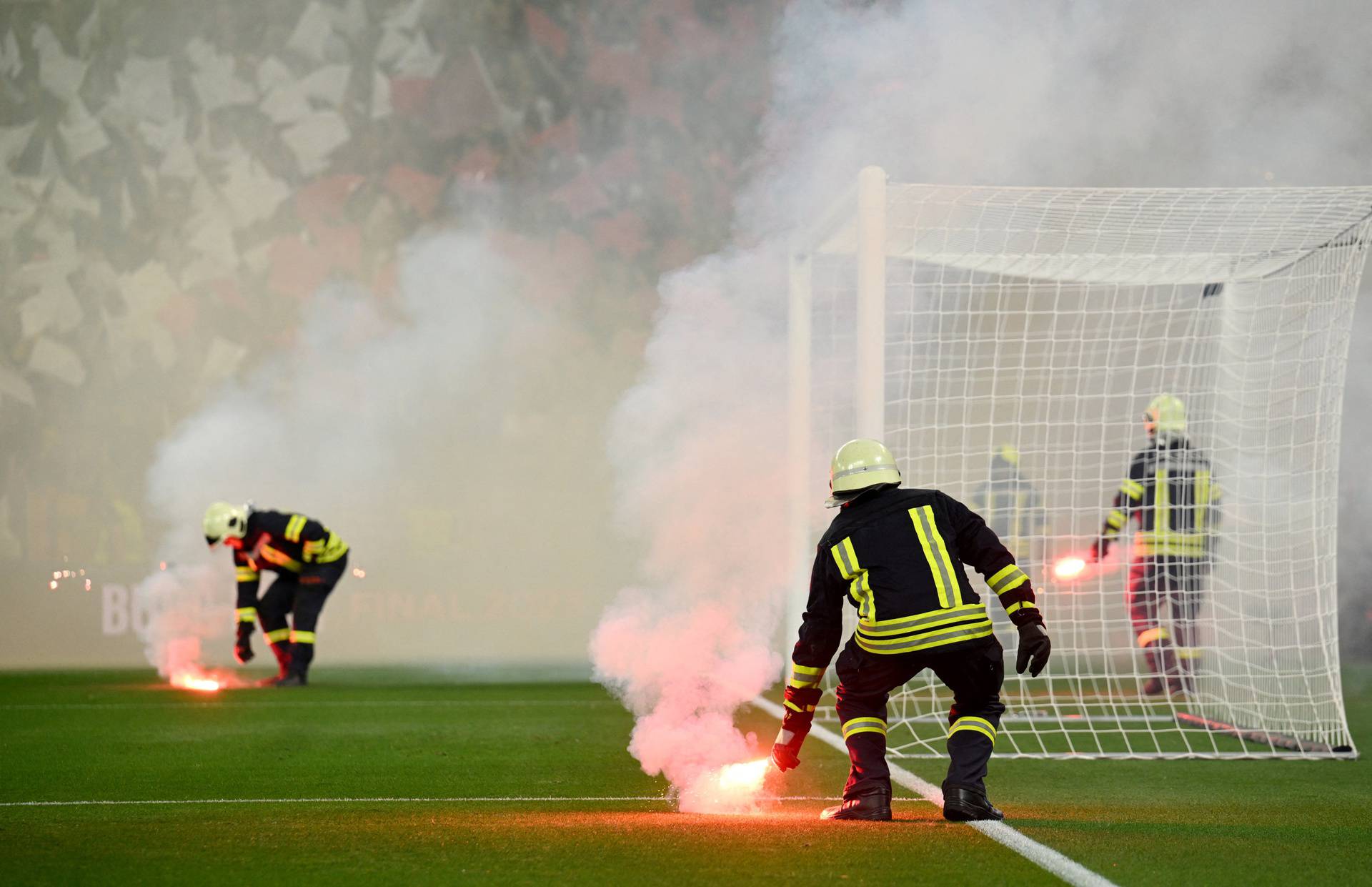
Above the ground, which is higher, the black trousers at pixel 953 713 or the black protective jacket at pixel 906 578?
the black protective jacket at pixel 906 578

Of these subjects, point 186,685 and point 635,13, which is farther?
point 635,13

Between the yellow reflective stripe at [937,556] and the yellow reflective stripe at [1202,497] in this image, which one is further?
the yellow reflective stripe at [1202,497]

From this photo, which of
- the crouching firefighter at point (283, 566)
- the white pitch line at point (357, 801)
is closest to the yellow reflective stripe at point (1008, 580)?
the white pitch line at point (357, 801)

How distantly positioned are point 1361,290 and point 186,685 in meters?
12.1

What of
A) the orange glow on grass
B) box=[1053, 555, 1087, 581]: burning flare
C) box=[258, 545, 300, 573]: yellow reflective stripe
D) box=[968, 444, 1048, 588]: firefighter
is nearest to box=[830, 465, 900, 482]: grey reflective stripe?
box=[1053, 555, 1087, 581]: burning flare

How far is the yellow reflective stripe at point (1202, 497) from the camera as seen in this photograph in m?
9.59

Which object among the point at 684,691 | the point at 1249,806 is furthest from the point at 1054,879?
the point at 684,691

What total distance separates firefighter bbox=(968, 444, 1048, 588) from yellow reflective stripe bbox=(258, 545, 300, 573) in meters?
5.69

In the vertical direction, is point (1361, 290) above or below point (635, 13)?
below

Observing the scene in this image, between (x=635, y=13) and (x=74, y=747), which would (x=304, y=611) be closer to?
(x=74, y=747)

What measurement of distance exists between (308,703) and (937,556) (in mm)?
6722

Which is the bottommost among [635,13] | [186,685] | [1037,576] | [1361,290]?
[186,685]

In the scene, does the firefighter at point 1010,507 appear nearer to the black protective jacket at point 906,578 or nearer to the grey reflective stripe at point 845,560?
the black protective jacket at point 906,578

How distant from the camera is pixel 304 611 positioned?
39.7 feet
